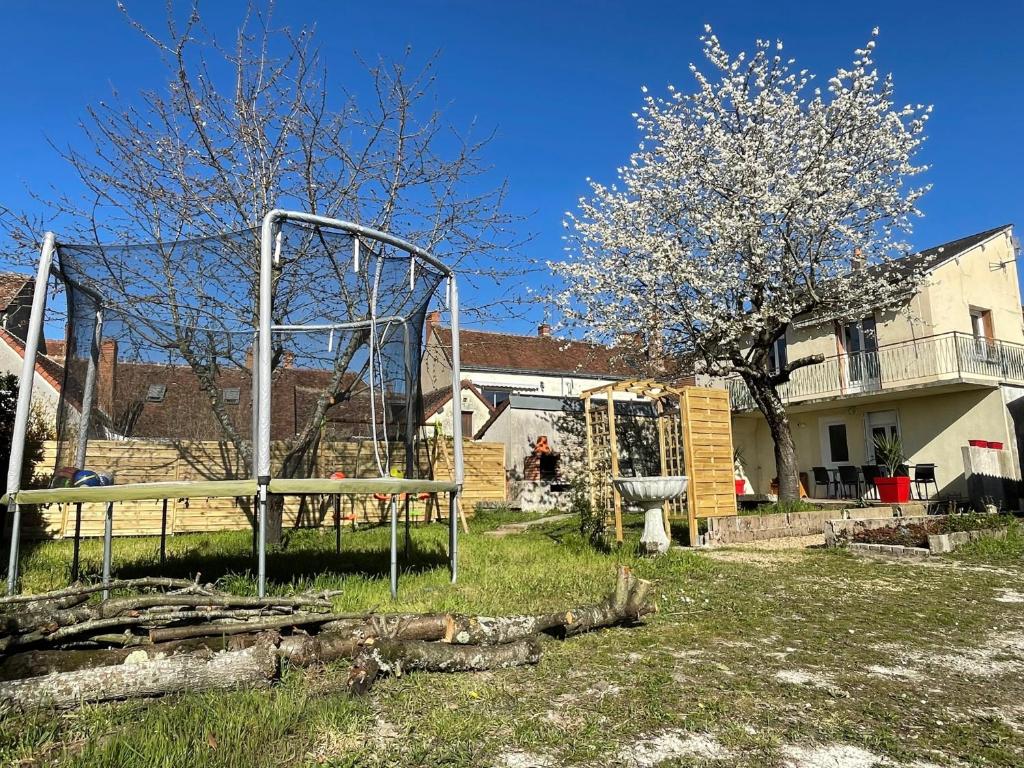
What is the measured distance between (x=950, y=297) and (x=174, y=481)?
68.2ft

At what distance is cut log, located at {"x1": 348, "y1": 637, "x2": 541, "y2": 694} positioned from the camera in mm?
3164

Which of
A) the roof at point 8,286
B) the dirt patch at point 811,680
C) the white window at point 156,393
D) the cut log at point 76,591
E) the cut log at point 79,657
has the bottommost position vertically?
the dirt patch at point 811,680

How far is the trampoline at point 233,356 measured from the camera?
500 centimetres

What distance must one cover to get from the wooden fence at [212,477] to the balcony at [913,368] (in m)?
9.00

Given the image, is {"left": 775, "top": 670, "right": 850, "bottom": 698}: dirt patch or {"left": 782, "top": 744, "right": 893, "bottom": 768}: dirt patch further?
{"left": 775, "top": 670, "right": 850, "bottom": 698}: dirt patch

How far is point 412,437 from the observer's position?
6.28m

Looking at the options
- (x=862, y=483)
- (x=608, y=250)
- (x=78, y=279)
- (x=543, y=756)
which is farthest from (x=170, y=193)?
(x=862, y=483)

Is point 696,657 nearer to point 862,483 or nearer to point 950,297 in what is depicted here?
point 862,483

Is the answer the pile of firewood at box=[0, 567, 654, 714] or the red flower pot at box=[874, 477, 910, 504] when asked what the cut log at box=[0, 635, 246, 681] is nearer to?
the pile of firewood at box=[0, 567, 654, 714]

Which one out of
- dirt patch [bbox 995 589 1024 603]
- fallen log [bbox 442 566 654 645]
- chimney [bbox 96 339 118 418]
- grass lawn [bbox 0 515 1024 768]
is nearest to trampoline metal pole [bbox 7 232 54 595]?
chimney [bbox 96 339 118 418]

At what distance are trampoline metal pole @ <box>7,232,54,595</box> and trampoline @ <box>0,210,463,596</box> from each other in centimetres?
1

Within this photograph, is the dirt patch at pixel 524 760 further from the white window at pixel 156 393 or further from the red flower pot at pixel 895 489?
the red flower pot at pixel 895 489

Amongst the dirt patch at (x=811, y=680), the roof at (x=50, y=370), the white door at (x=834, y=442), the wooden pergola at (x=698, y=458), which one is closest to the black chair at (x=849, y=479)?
the white door at (x=834, y=442)

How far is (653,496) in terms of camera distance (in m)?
8.45
